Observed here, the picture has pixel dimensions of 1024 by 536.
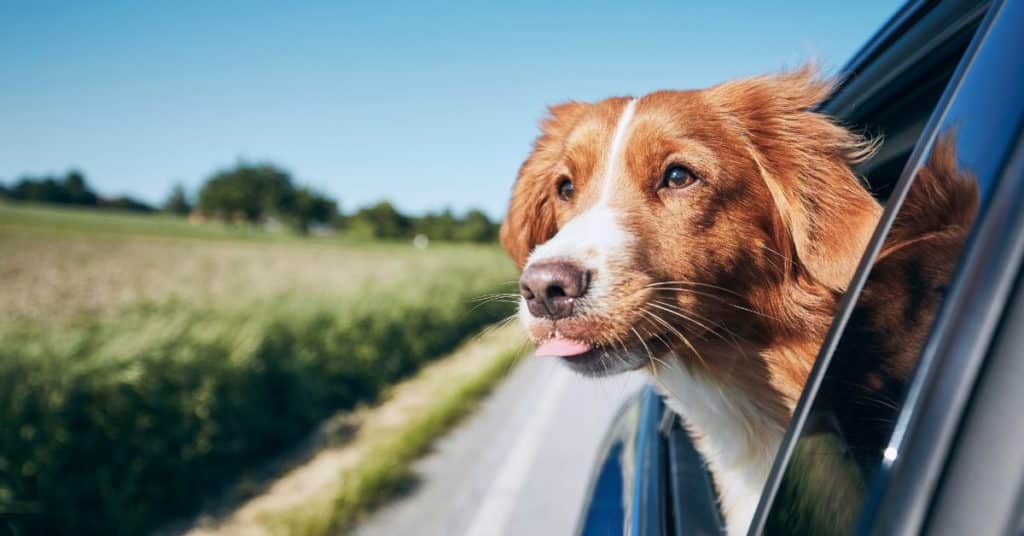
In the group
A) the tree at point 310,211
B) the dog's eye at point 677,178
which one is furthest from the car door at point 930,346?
the tree at point 310,211

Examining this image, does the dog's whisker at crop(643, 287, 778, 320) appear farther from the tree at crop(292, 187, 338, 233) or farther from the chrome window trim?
the tree at crop(292, 187, 338, 233)

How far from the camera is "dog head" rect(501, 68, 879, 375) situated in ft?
6.19

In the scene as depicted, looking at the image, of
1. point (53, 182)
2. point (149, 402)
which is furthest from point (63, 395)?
point (53, 182)

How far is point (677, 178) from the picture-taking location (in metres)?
2.24

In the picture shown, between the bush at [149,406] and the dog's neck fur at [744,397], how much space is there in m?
4.37

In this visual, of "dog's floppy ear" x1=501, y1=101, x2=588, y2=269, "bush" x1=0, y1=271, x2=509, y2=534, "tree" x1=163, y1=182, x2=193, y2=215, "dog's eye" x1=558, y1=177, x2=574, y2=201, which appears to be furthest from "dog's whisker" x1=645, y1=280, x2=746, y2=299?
"tree" x1=163, y1=182, x2=193, y2=215

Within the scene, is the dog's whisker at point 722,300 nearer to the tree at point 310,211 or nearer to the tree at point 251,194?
the tree at point 310,211

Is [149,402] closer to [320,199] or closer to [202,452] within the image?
[202,452]

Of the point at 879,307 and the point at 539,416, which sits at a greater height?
the point at 879,307

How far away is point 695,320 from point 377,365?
8844 millimetres

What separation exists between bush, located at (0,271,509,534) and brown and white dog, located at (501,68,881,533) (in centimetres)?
419

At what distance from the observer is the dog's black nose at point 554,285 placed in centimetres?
182

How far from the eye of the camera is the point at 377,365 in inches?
404

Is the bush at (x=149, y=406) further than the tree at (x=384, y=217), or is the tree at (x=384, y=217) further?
the tree at (x=384, y=217)
